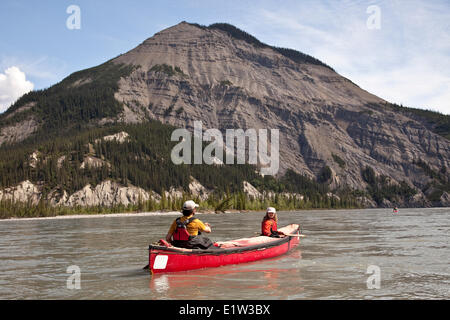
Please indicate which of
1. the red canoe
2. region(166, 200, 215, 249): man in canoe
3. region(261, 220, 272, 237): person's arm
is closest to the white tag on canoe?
the red canoe

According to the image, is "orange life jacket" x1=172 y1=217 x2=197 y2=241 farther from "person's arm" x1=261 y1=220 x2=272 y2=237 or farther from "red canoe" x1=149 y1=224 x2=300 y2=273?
"person's arm" x1=261 y1=220 x2=272 y2=237

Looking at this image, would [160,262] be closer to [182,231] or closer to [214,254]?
[182,231]

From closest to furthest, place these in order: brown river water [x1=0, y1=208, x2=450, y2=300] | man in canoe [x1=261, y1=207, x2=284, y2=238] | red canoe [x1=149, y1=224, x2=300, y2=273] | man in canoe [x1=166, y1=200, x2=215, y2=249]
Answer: brown river water [x1=0, y1=208, x2=450, y2=300], red canoe [x1=149, y1=224, x2=300, y2=273], man in canoe [x1=166, y1=200, x2=215, y2=249], man in canoe [x1=261, y1=207, x2=284, y2=238]

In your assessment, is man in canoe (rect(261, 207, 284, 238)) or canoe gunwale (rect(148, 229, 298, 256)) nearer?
canoe gunwale (rect(148, 229, 298, 256))

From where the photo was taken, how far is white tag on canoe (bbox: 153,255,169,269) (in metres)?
19.1

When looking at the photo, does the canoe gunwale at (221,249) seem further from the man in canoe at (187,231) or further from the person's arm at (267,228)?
the person's arm at (267,228)

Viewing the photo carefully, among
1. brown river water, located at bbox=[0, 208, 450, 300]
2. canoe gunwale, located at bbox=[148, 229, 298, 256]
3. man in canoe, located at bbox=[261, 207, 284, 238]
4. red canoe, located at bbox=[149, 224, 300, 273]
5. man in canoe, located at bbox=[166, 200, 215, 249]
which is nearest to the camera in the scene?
brown river water, located at bbox=[0, 208, 450, 300]

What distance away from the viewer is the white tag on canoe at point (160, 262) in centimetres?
1906

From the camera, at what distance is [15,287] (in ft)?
57.3

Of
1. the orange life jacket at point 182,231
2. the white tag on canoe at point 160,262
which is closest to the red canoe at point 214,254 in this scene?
the white tag on canoe at point 160,262

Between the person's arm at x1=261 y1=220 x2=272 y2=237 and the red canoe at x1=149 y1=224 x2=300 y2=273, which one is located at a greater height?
the person's arm at x1=261 y1=220 x2=272 y2=237

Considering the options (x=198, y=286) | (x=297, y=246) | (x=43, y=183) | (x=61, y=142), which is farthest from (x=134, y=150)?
(x=198, y=286)

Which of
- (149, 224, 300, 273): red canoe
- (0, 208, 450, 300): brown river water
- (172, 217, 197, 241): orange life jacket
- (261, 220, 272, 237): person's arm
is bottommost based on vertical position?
(0, 208, 450, 300): brown river water

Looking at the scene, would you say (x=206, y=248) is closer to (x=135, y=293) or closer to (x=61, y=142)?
(x=135, y=293)
